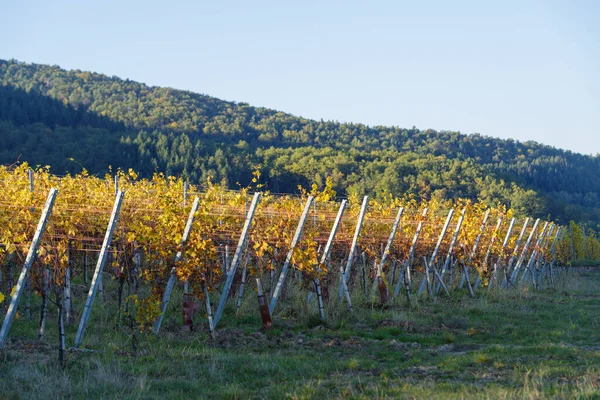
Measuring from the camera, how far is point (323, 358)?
6.99 m

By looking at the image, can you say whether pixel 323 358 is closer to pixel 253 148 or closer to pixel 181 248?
pixel 181 248

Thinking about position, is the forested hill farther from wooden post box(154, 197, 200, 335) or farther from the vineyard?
wooden post box(154, 197, 200, 335)

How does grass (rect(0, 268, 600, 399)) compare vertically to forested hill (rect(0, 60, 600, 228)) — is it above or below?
below

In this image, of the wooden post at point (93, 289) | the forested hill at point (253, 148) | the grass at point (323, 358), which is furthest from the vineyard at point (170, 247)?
the forested hill at point (253, 148)

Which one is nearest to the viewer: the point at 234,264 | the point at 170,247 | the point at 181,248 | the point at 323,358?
the point at 323,358

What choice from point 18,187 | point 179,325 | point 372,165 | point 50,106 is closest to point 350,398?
point 179,325

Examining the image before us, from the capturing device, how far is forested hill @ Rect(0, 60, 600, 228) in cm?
4844

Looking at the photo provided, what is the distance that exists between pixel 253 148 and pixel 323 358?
59.3 metres

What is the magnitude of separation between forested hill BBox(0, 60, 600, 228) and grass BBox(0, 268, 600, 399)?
37.7ft

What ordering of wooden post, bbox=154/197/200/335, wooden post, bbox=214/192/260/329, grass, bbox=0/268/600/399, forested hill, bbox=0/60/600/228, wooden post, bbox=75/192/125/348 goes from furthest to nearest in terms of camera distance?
forested hill, bbox=0/60/600/228, wooden post, bbox=214/192/260/329, wooden post, bbox=154/197/200/335, wooden post, bbox=75/192/125/348, grass, bbox=0/268/600/399

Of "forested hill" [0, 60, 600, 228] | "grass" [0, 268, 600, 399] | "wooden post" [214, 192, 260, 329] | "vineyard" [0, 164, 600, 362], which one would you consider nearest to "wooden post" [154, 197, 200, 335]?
"vineyard" [0, 164, 600, 362]

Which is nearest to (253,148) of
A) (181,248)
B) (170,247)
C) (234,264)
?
(234,264)

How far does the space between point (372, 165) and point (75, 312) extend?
146 feet

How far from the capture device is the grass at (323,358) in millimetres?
5336
